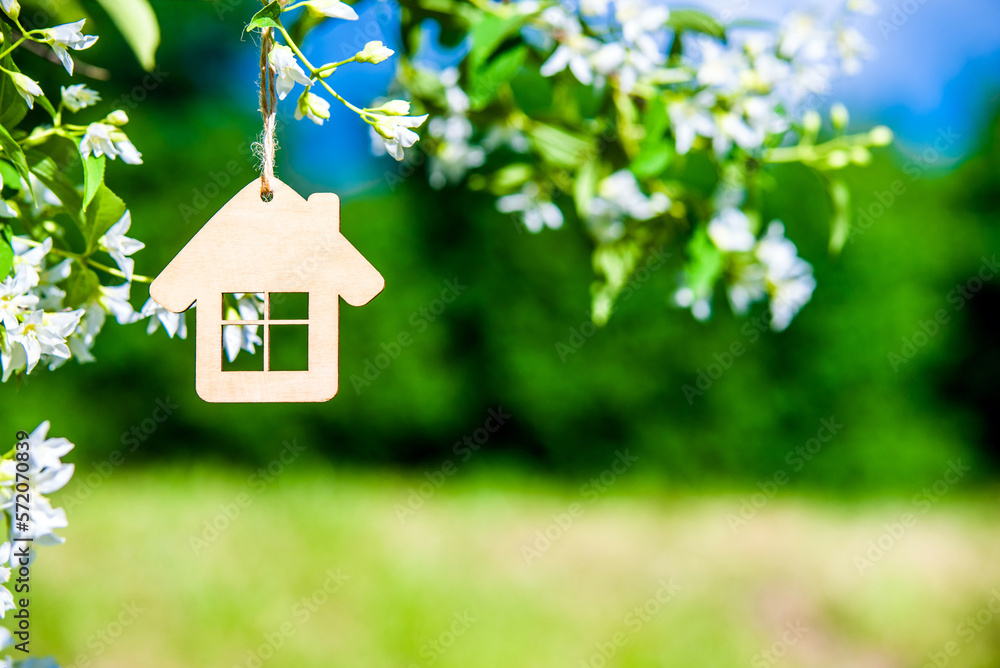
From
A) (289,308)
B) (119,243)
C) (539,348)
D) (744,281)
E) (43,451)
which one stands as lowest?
(539,348)

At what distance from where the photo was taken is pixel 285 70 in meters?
0.59

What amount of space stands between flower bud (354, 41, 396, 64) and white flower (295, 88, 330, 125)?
47mm

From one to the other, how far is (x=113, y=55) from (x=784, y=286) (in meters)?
4.12

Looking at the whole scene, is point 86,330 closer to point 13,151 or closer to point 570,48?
point 13,151

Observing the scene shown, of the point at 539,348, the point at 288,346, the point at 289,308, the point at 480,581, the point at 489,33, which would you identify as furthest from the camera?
the point at 539,348

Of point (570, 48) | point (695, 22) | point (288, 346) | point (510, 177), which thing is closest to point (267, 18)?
point (570, 48)

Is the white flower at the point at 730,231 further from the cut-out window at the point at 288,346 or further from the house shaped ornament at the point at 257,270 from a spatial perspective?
the cut-out window at the point at 288,346

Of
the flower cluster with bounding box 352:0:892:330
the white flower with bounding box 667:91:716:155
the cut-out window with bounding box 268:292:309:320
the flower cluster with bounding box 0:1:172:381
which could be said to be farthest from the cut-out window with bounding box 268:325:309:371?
the flower cluster with bounding box 0:1:172:381

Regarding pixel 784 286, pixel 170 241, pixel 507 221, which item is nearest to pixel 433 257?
pixel 507 221

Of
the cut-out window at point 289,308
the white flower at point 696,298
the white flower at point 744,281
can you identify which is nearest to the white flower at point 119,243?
the white flower at point 696,298

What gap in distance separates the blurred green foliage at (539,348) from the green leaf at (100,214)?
133 inches

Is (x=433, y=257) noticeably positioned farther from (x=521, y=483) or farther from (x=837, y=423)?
(x=837, y=423)

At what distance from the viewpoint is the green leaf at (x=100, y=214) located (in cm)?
71

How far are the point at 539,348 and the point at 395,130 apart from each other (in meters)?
3.74
